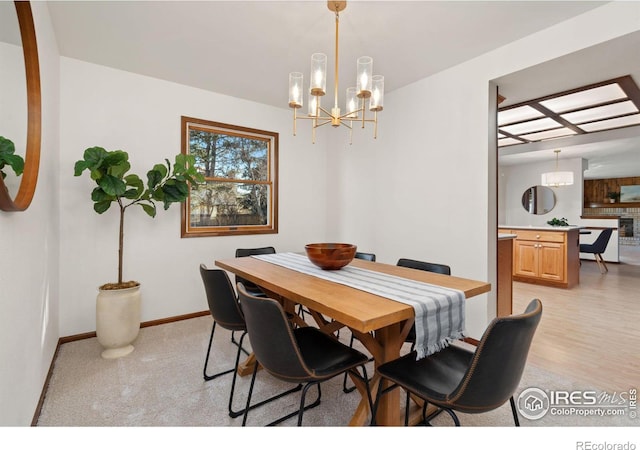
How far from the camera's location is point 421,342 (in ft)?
4.53

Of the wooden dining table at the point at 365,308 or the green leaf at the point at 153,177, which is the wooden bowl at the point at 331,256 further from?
the green leaf at the point at 153,177

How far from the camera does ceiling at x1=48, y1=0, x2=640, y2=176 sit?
220cm

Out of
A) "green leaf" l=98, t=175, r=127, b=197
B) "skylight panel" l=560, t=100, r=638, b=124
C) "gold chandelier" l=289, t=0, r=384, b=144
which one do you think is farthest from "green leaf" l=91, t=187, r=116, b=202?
"skylight panel" l=560, t=100, r=638, b=124

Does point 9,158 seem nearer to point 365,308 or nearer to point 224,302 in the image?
point 224,302

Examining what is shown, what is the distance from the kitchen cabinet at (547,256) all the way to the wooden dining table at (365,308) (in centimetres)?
408

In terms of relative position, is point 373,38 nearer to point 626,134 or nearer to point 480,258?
point 480,258


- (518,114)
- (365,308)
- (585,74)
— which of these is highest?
(518,114)

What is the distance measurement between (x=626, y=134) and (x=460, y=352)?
573 centimetres

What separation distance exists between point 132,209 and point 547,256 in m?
5.83

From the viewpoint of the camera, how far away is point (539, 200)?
8023 mm

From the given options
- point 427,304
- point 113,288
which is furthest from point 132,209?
point 427,304

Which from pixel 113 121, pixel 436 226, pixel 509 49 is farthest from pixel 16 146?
pixel 509 49

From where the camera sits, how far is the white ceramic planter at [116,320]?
255 cm

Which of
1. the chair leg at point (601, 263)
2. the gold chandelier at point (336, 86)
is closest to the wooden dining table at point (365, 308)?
the gold chandelier at point (336, 86)
